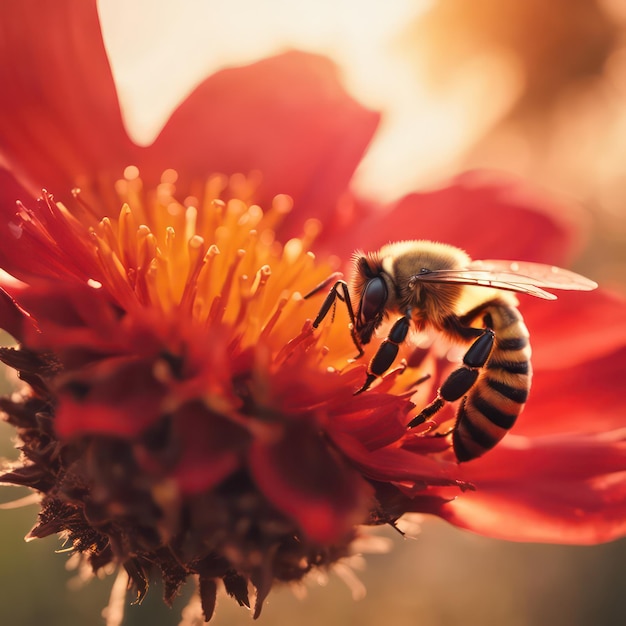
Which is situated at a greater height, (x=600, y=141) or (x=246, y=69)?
(x=600, y=141)

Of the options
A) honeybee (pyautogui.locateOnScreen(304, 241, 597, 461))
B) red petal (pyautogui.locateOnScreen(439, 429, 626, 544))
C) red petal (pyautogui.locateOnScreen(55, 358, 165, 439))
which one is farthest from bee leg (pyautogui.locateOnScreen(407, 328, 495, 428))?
red petal (pyautogui.locateOnScreen(55, 358, 165, 439))

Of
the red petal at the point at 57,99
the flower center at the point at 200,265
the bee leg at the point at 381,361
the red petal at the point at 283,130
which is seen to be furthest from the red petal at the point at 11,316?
the red petal at the point at 283,130

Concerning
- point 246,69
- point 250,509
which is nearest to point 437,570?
point 246,69

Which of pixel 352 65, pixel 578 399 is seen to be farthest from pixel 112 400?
pixel 352 65

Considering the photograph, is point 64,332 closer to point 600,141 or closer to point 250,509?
point 250,509

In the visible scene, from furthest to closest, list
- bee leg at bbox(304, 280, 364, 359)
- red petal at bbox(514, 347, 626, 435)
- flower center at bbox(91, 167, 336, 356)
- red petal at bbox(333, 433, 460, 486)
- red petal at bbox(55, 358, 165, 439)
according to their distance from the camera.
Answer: red petal at bbox(514, 347, 626, 435)
bee leg at bbox(304, 280, 364, 359)
flower center at bbox(91, 167, 336, 356)
red petal at bbox(333, 433, 460, 486)
red petal at bbox(55, 358, 165, 439)

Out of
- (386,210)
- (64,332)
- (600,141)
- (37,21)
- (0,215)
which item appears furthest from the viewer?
(600,141)

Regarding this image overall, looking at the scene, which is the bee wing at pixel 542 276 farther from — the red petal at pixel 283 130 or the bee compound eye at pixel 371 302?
the red petal at pixel 283 130

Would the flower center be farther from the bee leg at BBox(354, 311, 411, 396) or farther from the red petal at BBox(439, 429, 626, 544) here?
the red petal at BBox(439, 429, 626, 544)
